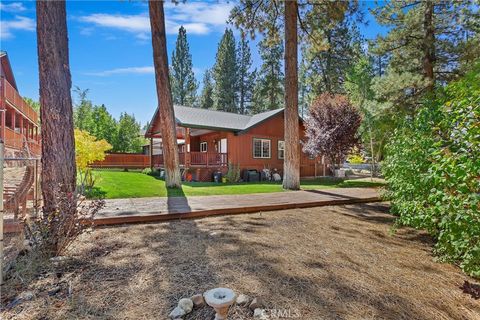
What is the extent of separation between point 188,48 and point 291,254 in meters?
36.9

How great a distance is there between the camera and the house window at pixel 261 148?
17188mm

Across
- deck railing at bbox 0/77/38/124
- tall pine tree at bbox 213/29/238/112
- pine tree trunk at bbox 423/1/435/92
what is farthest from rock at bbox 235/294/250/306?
tall pine tree at bbox 213/29/238/112

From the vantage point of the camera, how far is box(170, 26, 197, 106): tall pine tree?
35.8 meters

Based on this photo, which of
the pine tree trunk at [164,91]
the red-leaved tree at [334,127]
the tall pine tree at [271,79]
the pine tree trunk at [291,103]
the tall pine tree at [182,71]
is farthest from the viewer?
the tall pine tree at [182,71]

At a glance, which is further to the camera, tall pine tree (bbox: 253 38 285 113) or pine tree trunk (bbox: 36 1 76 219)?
tall pine tree (bbox: 253 38 285 113)

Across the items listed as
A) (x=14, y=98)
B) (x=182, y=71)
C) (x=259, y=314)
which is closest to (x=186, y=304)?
(x=259, y=314)

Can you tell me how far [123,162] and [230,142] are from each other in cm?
993

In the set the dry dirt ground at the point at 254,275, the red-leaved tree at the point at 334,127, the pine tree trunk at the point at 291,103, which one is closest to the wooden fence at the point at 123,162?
the red-leaved tree at the point at 334,127

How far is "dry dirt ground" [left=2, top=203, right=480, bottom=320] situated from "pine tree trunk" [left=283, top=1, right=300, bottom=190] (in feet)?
18.7

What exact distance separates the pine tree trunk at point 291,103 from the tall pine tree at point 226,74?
84.2ft

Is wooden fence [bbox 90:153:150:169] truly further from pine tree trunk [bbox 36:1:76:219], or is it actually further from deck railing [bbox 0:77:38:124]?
pine tree trunk [bbox 36:1:76:219]

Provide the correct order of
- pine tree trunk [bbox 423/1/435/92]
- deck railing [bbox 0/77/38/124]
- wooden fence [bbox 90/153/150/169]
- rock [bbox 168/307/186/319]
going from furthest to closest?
wooden fence [bbox 90/153/150/169], deck railing [bbox 0/77/38/124], pine tree trunk [bbox 423/1/435/92], rock [bbox 168/307/186/319]

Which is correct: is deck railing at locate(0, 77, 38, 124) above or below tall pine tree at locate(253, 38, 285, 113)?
below

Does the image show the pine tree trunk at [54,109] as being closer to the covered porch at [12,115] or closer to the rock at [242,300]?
the rock at [242,300]
